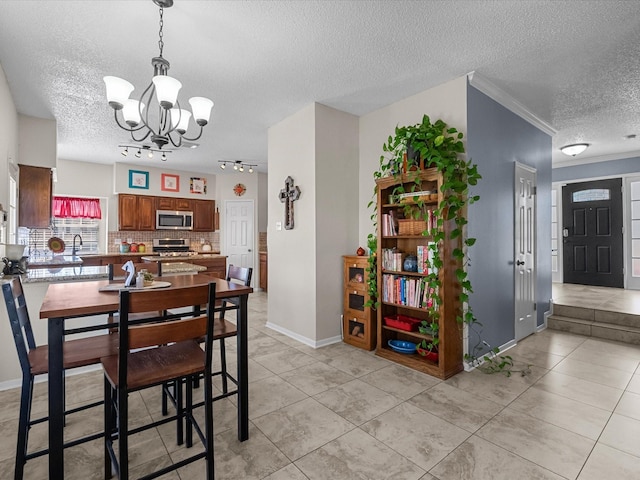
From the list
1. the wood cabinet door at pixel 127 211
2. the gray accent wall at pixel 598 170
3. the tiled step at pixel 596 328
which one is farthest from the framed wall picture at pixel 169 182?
the gray accent wall at pixel 598 170

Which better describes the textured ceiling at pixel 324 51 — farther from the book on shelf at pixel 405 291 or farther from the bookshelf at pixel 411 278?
the book on shelf at pixel 405 291

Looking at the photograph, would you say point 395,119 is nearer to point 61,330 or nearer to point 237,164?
point 61,330

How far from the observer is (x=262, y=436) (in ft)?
6.65

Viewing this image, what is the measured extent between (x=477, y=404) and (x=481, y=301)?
3.53 ft

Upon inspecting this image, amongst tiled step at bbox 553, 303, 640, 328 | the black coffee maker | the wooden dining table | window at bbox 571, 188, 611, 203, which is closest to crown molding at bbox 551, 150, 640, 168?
window at bbox 571, 188, 611, 203

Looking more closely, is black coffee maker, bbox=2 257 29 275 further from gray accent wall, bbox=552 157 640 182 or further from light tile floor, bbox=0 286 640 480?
gray accent wall, bbox=552 157 640 182

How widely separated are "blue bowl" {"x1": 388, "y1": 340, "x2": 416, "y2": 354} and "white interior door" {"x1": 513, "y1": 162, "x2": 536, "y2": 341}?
1.42 metres

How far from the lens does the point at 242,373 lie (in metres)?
2.00

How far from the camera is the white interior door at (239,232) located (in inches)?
294

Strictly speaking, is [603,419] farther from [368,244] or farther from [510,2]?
[510,2]

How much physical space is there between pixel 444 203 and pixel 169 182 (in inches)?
240

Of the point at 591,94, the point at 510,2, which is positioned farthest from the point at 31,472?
the point at 591,94

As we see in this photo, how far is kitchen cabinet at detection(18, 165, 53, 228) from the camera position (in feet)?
12.6

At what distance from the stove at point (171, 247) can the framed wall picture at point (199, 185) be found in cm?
113
